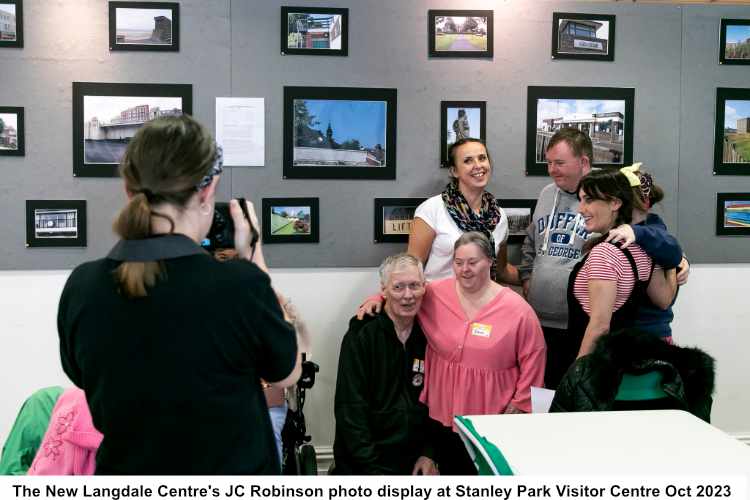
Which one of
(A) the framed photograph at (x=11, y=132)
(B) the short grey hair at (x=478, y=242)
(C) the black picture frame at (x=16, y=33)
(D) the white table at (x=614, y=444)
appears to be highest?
(C) the black picture frame at (x=16, y=33)

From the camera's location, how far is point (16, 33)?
3.25 metres

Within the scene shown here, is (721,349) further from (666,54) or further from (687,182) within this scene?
(666,54)

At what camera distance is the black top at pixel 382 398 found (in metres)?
2.76

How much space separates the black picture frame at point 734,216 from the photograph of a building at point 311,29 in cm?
218

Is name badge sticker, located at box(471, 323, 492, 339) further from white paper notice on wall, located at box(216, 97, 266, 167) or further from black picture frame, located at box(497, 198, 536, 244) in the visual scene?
white paper notice on wall, located at box(216, 97, 266, 167)

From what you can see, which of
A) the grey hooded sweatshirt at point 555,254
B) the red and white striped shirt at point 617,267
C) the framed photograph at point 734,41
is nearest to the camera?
the red and white striped shirt at point 617,267

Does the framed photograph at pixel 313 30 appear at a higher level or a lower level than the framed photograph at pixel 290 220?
higher

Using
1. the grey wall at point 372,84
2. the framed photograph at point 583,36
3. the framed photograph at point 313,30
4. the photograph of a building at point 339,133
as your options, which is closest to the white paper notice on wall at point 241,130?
the grey wall at point 372,84

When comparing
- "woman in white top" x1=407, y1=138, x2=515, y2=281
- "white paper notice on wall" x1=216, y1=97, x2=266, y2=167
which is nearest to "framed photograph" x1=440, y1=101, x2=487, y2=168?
"woman in white top" x1=407, y1=138, x2=515, y2=281

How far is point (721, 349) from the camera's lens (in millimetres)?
3760

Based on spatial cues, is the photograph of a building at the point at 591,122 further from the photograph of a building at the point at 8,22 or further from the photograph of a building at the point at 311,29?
the photograph of a building at the point at 8,22

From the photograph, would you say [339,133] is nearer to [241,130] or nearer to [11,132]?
[241,130]

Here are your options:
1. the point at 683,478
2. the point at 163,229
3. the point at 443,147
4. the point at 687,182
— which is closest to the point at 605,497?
the point at 683,478

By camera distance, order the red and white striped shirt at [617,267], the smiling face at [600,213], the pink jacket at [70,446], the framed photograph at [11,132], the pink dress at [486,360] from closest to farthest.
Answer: the pink jacket at [70,446] < the red and white striped shirt at [617,267] < the smiling face at [600,213] < the pink dress at [486,360] < the framed photograph at [11,132]
